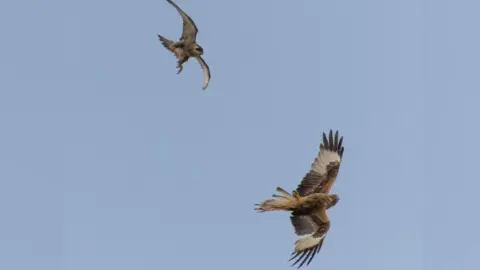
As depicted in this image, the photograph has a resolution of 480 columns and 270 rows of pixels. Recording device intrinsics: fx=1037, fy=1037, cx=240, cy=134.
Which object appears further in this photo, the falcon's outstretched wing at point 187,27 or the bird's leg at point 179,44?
the bird's leg at point 179,44

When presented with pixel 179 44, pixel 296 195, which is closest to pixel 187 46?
pixel 179 44

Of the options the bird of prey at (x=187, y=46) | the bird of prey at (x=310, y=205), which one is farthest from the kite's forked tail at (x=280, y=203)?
the bird of prey at (x=187, y=46)

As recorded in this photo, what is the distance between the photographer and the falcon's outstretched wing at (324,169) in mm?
Answer: 25062

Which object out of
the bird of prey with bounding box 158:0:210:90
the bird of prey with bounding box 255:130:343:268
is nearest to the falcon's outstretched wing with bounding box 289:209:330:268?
the bird of prey with bounding box 255:130:343:268

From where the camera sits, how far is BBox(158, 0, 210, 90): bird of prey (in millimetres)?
28603

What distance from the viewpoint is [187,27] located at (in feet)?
93.8

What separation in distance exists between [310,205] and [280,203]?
0.80 m

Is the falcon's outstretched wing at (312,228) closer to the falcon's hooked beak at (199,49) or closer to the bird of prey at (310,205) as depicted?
the bird of prey at (310,205)

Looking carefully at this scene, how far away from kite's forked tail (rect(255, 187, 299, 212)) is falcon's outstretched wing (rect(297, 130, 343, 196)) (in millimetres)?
513

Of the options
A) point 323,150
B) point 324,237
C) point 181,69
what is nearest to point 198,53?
point 181,69

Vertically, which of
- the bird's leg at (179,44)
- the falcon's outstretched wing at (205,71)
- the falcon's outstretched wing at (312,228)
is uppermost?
the bird's leg at (179,44)

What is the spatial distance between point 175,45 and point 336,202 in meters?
7.39

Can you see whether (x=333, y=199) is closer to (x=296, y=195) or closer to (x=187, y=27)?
(x=296, y=195)

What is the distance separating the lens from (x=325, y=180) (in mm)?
25219
